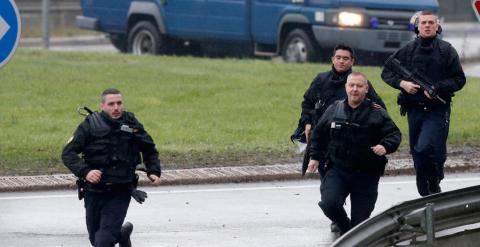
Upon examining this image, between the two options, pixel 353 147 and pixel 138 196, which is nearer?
pixel 138 196

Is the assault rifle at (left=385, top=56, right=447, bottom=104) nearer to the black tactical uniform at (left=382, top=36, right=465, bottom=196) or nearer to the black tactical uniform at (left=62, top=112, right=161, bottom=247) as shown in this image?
the black tactical uniform at (left=382, top=36, right=465, bottom=196)

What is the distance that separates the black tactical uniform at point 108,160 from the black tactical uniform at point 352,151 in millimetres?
1284

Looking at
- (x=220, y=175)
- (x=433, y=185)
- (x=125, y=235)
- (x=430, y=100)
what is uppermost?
(x=430, y=100)

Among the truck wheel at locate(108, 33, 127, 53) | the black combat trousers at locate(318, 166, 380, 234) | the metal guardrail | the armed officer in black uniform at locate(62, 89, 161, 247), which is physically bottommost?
the truck wheel at locate(108, 33, 127, 53)

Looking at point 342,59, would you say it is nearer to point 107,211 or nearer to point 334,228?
point 334,228

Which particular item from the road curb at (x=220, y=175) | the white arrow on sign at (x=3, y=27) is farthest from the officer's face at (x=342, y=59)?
the road curb at (x=220, y=175)

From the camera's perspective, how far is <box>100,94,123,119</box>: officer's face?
9891 mm

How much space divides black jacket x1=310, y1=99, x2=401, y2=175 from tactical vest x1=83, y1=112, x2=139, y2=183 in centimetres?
142

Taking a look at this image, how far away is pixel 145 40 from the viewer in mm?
29188

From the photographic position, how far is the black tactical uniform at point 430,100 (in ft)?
39.3

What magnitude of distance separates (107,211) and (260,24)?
55.5ft

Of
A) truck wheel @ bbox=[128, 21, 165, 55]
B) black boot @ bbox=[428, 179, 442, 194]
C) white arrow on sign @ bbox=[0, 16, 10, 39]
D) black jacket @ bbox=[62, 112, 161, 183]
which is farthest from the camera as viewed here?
truck wheel @ bbox=[128, 21, 165, 55]

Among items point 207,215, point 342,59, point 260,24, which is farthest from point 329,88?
point 260,24

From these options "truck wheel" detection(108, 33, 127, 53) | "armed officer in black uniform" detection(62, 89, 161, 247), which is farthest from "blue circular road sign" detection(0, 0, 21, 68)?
"truck wheel" detection(108, 33, 127, 53)
